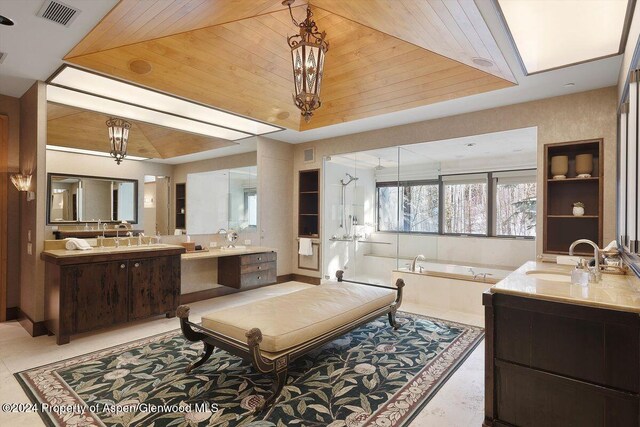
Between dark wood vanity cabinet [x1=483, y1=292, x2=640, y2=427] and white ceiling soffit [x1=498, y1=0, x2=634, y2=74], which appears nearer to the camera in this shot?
dark wood vanity cabinet [x1=483, y1=292, x2=640, y2=427]

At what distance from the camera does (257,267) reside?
4.98 metres

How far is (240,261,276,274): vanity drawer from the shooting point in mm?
4800

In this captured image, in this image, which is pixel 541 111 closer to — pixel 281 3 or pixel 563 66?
pixel 563 66

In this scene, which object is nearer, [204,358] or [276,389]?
[276,389]

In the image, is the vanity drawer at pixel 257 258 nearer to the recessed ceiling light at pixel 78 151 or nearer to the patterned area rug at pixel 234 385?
the patterned area rug at pixel 234 385

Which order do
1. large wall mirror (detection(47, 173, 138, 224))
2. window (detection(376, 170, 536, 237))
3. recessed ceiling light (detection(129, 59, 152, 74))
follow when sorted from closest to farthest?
recessed ceiling light (detection(129, 59, 152, 74)) < large wall mirror (detection(47, 173, 138, 224)) < window (detection(376, 170, 536, 237))

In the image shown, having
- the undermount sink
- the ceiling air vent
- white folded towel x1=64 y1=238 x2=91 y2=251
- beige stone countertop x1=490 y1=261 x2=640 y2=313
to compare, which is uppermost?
the ceiling air vent

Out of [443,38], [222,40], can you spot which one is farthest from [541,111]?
[222,40]

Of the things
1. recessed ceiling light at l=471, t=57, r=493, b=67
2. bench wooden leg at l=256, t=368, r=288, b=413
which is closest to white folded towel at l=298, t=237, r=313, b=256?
bench wooden leg at l=256, t=368, r=288, b=413

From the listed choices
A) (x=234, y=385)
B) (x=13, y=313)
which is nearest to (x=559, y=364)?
(x=234, y=385)

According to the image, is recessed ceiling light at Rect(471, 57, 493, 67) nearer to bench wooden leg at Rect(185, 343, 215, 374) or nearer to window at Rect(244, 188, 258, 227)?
bench wooden leg at Rect(185, 343, 215, 374)

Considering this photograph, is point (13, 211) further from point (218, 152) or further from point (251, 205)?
point (251, 205)

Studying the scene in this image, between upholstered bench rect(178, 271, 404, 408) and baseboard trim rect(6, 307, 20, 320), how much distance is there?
115 inches

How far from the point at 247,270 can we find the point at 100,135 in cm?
259
